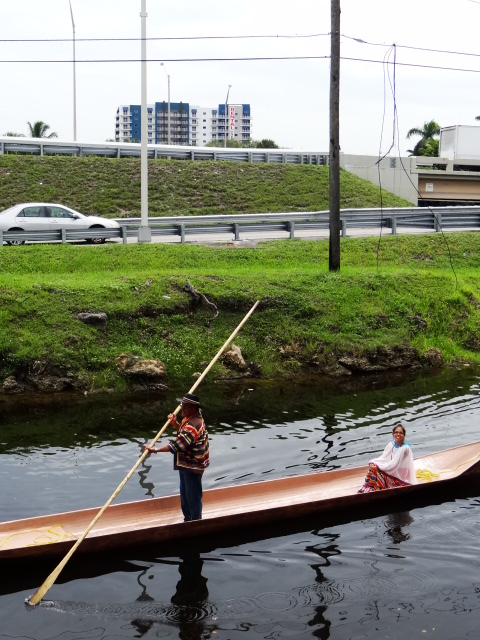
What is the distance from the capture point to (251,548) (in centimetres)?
1062

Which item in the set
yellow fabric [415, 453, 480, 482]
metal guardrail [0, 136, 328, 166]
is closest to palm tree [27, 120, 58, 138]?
metal guardrail [0, 136, 328, 166]

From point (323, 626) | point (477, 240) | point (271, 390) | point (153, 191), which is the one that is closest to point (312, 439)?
point (271, 390)

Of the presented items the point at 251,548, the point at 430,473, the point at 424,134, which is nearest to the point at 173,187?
the point at 430,473

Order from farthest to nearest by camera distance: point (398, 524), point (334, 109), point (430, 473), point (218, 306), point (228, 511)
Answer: point (334, 109) < point (218, 306) < point (430, 473) < point (398, 524) < point (228, 511)

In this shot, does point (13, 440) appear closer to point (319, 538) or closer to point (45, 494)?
point (45, 494)

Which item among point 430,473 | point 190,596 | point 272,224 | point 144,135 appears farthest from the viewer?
point 272,224

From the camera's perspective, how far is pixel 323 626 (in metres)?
8.61

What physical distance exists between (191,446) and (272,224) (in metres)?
18.5

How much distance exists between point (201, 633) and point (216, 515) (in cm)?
254

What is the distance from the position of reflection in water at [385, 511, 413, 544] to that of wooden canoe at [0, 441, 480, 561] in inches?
8.0

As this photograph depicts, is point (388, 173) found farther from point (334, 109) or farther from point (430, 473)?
point (430, 473)

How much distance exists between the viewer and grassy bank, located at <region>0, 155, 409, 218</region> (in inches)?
1415

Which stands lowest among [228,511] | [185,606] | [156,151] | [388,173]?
[185,606]

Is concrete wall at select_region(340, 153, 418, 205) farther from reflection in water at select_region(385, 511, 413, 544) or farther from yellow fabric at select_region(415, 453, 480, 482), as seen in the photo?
reflection in water at select_region(385, 511, 413, 544)
